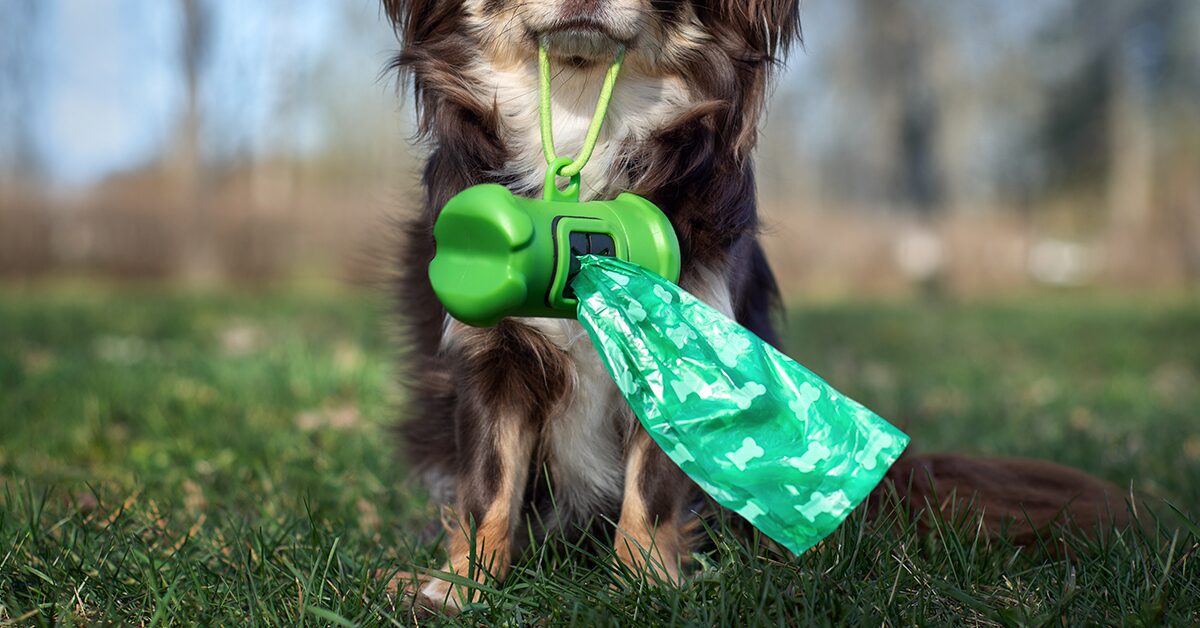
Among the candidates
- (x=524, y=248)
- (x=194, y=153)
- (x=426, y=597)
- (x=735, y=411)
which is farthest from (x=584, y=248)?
(x=194, y=153)

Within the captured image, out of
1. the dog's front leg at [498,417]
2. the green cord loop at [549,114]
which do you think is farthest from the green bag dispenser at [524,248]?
the dog's front leg at [498,417]

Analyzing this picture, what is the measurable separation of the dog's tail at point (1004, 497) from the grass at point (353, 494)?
0.11 m

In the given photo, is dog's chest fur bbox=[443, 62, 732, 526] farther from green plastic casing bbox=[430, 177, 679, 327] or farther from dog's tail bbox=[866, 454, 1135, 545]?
dog's tail bbox=[866, 454, 1135, 545]

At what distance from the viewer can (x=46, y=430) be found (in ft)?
11.9

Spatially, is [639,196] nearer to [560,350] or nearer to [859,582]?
[560,350]

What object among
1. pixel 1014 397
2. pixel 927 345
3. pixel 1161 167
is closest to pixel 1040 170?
pixel 1161 167

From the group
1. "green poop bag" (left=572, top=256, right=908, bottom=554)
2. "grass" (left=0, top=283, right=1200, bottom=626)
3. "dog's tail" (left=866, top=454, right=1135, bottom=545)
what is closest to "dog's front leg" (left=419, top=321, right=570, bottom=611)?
"grass" (left=0, top=283, right=1200, bottom=626)

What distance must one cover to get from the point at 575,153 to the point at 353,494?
1.30 meters

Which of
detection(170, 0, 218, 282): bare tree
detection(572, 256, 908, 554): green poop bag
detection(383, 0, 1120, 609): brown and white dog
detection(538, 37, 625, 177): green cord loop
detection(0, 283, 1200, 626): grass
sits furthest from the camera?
detection(170, 0, 218, 282): bare tree

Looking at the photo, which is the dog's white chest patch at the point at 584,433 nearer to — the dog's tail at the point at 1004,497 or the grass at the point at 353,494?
the grass at the point at 353,494

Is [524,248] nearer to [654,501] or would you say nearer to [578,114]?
[578,114]

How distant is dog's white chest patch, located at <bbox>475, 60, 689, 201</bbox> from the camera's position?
2158 mm

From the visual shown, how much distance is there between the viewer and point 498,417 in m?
2.17

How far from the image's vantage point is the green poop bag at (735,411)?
155cm
